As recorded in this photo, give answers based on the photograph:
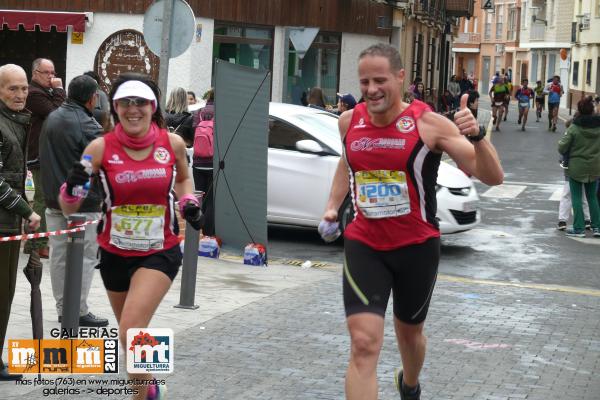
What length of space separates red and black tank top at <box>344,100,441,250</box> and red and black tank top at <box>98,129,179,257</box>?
37.0 inches

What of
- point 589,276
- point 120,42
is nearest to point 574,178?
point 589,276

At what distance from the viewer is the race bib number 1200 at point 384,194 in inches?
232

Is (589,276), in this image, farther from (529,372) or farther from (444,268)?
(529,372)

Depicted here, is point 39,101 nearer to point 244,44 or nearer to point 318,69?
point 244,44

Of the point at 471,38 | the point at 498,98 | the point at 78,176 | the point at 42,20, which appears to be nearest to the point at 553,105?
the point at 498,98

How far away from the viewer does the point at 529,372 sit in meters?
7.78

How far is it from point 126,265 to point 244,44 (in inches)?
870

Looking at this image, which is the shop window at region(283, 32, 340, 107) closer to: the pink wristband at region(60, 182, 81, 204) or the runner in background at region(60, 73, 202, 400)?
the runner in background at region(60, 73, 202, 400)

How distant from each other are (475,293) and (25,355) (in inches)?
201

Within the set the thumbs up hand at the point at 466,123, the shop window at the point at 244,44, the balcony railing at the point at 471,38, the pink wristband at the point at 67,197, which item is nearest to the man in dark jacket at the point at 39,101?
the pink wristband at the point at 67,197

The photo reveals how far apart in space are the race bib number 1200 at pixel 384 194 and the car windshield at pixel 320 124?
26.7 feet

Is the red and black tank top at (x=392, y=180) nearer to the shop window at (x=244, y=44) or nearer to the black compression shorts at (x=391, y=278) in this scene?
the black compression shorts at (x=391, y=278)

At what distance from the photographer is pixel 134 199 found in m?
5.93

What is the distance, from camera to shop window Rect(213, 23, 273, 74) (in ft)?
88.9
